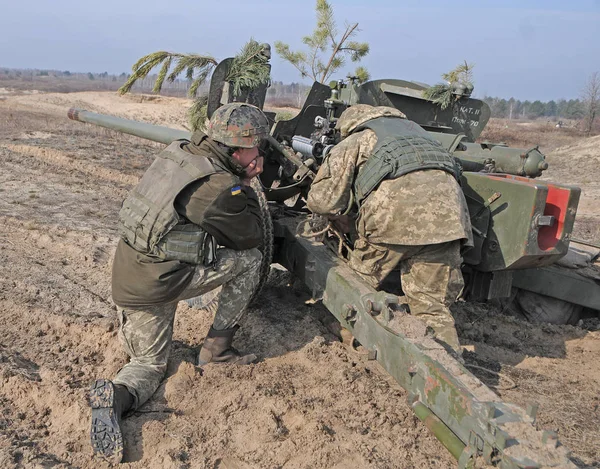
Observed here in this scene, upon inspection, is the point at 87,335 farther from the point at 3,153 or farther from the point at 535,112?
the point at 535,112

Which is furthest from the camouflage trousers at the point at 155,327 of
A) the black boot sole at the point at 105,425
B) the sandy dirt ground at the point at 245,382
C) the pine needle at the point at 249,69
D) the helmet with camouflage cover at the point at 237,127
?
the pine needle at the point at 249,69

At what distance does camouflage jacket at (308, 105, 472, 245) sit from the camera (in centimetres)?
353

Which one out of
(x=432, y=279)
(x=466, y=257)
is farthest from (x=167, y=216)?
(x=466, y=257)

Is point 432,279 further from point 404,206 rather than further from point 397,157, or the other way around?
point 397,157

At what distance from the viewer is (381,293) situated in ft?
11.0

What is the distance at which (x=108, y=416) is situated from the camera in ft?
9.39

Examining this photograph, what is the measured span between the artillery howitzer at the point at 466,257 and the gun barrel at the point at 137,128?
0.13 feet

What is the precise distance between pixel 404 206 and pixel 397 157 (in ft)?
0.95

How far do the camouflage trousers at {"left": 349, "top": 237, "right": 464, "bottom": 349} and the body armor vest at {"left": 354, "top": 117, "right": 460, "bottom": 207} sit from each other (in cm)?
41

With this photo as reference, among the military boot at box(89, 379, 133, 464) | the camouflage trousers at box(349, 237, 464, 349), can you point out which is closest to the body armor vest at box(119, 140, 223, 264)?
the military boot at box(89, 379, 133, 464)

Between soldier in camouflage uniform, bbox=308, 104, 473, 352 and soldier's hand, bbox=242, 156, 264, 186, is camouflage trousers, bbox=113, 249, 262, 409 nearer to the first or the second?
soldier's hand, bbox=242, 156, 264, 186

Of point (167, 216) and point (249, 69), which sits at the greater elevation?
point (249, 69)

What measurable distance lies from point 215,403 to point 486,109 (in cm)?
389

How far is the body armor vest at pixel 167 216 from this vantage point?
3191mm
